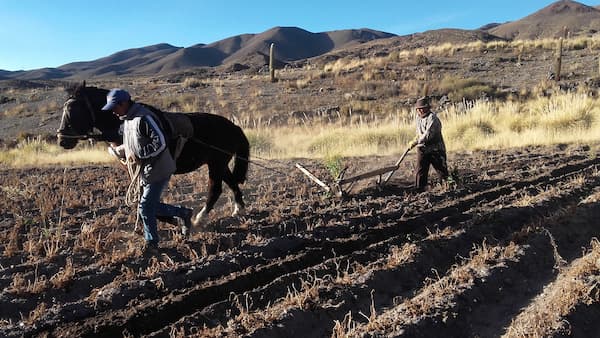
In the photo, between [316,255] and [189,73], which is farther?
[189,73]

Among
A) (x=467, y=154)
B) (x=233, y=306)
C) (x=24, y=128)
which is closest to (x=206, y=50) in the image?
(x=24, y=128)

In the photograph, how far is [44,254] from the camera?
19.5 feet

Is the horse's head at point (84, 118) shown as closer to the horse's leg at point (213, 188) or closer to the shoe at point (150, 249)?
the shoe at point (150, 249)

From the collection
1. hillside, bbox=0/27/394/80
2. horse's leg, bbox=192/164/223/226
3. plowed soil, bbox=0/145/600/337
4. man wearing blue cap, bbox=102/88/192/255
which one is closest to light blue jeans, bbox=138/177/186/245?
man wearing blue cap, bbox=102/88/192/255

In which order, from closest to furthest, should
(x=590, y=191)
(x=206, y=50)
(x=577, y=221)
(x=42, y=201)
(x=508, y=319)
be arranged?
(x=508, y=319)
(x=577, y=221)
(x=590, y=191)
(x=42, y=201)
(x=206, y=50)

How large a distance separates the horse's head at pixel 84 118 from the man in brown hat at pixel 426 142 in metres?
4.96

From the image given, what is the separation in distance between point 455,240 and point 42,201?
6.97 m

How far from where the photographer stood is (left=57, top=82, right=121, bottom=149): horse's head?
610 cm

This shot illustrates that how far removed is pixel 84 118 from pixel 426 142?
17.7ft

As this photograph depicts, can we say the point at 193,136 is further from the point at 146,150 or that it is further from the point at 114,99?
the point at 114,99

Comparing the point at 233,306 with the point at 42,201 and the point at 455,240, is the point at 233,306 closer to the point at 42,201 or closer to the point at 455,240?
the point at 455,240

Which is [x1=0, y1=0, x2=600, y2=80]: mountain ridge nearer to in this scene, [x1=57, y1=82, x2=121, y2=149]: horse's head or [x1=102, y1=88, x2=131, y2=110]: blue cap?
[x1=57, y1=82, x2=121, y2=149]: horse's head

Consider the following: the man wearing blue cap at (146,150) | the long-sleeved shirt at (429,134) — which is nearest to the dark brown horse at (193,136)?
the man wearing blue cap at (146,150)

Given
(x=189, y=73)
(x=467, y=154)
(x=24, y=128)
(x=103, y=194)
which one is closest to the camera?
(x=103, y=194)
